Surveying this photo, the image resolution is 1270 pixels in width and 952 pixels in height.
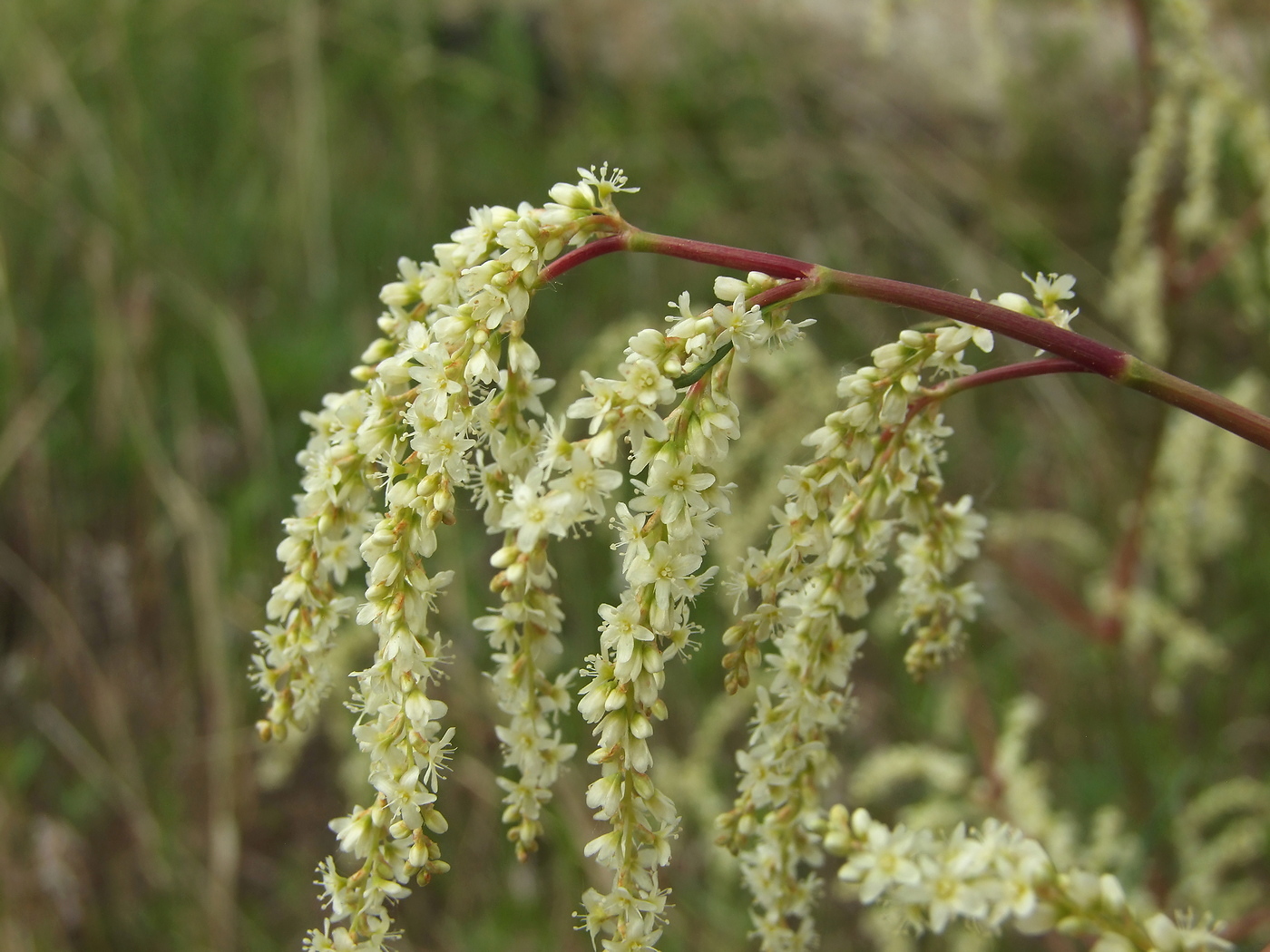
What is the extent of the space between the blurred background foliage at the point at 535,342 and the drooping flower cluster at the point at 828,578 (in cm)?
118

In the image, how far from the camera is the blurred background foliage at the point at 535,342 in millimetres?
2949

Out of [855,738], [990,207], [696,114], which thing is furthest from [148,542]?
[990,207]

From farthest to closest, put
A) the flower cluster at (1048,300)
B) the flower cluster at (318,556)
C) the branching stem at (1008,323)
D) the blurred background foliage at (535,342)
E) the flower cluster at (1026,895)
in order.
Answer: the blurred background foliage at (535,342), the flower cluster at (318,556), the flower cluster at (1048,300), the branching stem at (1008,323), the flower cluster at (1026,895)

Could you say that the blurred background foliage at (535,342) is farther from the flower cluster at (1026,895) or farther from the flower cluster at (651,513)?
the flower cluster at (1026,895)

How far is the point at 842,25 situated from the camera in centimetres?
485

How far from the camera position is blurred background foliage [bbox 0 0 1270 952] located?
9.68 ft

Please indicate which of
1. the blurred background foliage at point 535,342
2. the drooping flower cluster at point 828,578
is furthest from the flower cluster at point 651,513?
the blurred background foliage at point 535,342

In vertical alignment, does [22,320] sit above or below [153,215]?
below

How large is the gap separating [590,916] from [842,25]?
4.65 m

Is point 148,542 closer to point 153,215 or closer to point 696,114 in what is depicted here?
point 153,215

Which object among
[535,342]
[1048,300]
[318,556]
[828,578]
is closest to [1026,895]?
[828,578]

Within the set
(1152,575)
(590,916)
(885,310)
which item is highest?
(885,310)

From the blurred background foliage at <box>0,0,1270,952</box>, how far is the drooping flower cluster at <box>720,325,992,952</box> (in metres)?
1.18

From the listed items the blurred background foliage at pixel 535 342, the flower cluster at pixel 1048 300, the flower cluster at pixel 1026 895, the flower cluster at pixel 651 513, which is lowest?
the flower cluster at pixel 1026 895
